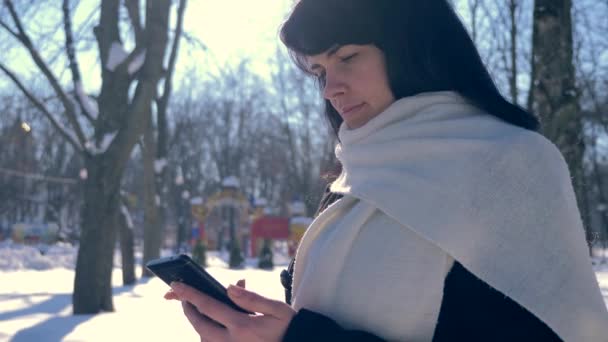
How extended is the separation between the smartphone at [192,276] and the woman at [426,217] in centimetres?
2

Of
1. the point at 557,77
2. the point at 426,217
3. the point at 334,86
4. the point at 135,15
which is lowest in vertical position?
the point at 426,217

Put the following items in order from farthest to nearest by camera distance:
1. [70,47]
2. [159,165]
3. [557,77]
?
[159,165] < [70,47] < [557,77]

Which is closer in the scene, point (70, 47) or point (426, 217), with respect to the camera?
point (426, 217)

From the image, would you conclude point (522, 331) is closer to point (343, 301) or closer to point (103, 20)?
point (343, 301)

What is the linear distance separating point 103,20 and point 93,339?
431 centimetres

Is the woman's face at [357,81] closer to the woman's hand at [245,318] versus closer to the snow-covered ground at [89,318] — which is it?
the woman's hand at [245,318]

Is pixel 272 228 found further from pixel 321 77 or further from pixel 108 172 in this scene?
pixel 321 77

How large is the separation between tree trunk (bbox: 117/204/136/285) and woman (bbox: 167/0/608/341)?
1096 cm

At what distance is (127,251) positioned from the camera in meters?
12.1

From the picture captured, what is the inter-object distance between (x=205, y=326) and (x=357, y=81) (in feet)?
1.88

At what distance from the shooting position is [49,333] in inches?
231

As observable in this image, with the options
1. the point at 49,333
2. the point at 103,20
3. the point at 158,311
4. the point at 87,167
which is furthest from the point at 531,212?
the point at 103,20

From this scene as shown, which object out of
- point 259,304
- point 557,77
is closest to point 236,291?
point 259,304

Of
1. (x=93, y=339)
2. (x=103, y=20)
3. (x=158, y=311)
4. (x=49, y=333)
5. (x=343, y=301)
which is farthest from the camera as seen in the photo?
(x=103, y=20)
